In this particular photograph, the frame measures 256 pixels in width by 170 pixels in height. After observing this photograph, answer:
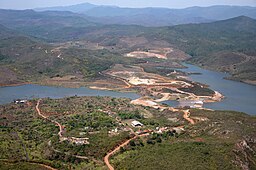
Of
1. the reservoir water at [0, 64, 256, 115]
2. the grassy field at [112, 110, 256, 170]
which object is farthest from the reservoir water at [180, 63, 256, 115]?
the grassy field at [112, 110, 256, 170]

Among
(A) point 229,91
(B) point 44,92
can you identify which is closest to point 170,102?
(A) point 229,91

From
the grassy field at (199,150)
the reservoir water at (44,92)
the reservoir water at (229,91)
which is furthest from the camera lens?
the reservoir water at (44,92)

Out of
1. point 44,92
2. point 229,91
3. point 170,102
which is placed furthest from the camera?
point 229,91

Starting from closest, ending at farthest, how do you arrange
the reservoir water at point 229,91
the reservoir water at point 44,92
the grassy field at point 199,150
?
the grassy field at point 199,150 < the reservoir water at point 229,91 < the reservoir water at point 44,92

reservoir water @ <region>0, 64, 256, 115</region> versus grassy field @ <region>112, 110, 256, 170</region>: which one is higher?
grassy field @ <region>112, 110, 256, 170</region>

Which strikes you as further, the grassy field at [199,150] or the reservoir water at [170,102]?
the reservoir water at [170,102]

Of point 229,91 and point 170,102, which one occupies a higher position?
point 170,102

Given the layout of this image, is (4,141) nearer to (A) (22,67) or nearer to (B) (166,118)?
(B) (166,118)

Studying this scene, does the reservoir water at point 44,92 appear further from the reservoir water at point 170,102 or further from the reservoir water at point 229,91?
the reservoir water at point 229,91

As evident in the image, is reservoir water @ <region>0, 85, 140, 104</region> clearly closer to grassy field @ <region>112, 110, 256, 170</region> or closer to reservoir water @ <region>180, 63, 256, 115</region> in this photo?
reservoir water @ <region>180, 63, 256, 115</region>

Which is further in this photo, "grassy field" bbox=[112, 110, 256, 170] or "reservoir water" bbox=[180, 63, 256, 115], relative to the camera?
"reservoir water" bbox=[180, 63, 256, 115]

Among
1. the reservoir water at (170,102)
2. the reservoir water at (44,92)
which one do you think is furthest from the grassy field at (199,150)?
the reservoir water at (44,92)

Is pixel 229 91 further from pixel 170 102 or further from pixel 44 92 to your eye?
pixel 44 92
